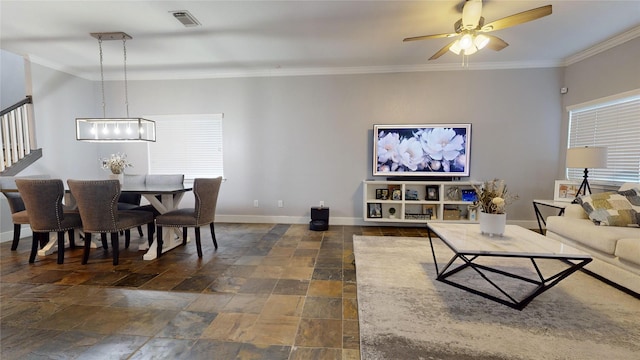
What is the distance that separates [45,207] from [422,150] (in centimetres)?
492

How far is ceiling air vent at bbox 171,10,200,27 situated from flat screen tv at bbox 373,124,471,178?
9.40ft

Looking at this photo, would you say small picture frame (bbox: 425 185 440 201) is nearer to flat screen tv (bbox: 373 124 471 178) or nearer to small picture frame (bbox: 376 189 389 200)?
flat screen tv (bbox: 373 124 471 178)

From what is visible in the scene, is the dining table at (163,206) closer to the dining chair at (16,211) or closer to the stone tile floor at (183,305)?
the stone tile floor at (183,305)

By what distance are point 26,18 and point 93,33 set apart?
564 mm

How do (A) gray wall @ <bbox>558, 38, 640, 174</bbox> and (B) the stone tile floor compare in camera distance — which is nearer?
(B) the stone tile floor

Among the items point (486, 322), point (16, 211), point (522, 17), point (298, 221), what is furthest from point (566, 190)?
point (16, 211)

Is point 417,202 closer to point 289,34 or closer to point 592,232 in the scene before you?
point 592,232

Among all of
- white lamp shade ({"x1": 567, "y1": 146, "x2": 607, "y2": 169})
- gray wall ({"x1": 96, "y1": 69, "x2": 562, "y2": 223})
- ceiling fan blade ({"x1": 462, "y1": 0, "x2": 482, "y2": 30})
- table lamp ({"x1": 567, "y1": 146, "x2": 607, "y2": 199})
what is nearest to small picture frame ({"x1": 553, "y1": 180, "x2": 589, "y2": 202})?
table lamp ({"x1": 567, "y1": 146, "x2": 607, "y2": 199})

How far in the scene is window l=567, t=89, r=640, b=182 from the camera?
A: 3.22m

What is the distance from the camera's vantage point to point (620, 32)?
3.19 m

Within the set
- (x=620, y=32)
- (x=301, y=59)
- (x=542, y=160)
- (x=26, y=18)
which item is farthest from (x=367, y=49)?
(x=26, y=18)

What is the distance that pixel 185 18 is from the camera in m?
2.89

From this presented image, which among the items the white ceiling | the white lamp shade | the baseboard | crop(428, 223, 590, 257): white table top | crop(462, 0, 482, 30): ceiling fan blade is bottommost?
the baseboard

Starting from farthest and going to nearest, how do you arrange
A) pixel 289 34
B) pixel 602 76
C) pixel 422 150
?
pixel 422 150, pixel 602 76, pixel 289 34
